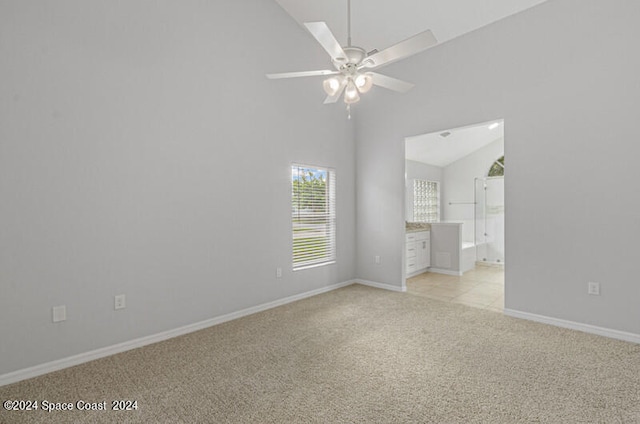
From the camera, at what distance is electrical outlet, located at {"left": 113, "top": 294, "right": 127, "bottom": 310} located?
2.87m

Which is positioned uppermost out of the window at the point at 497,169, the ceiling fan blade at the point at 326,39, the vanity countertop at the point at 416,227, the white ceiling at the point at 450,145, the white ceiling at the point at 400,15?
the white ceiling at the point at 400,15

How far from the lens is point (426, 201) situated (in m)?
8.15

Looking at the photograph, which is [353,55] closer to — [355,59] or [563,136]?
[355,59]

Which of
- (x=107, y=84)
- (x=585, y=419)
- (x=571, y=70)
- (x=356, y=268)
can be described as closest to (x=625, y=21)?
(x=571, y=70)

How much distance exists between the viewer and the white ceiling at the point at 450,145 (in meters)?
6.81

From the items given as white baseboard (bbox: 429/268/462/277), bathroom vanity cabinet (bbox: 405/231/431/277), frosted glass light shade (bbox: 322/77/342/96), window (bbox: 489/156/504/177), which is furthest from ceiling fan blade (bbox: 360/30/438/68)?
window (bbox: 489/156/504/177)

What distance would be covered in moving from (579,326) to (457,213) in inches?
211

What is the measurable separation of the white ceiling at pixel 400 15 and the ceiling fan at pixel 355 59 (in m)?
1.80

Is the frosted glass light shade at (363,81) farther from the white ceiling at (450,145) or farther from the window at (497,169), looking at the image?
the window at (497,169)

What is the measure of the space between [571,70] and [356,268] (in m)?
3.76

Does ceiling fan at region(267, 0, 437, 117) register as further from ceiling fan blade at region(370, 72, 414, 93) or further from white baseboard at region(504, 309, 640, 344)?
white baseboard at region(504, 309, 640, 344)

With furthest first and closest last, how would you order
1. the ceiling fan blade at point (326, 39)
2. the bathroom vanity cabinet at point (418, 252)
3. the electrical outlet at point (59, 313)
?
the bathroom vanity cabinet at point (418, 252), the electrical outlet at point (59, 313), the ceiling fan blade at point (326, 39)

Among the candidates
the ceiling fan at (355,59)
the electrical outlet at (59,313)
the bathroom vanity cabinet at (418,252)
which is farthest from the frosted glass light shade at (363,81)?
the bathroom vanity cabinet at (418,252)

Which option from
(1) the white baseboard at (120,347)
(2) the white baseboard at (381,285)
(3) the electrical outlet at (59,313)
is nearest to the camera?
(1) the white baseboard at (120,347)
